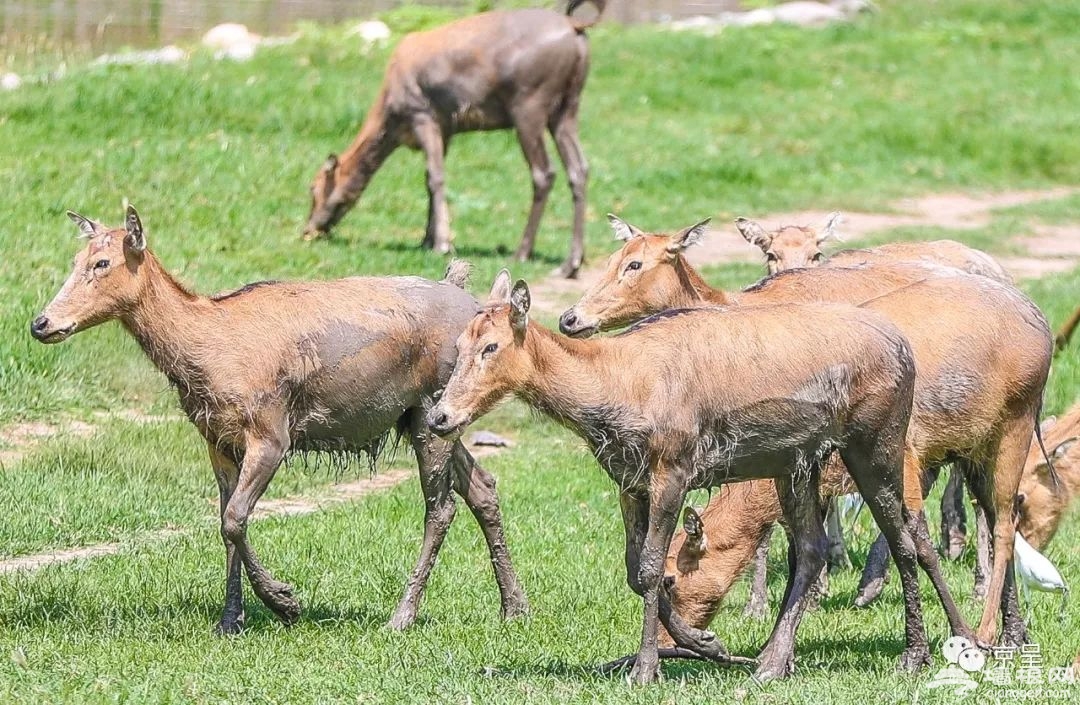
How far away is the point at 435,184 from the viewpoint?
16.5 meters

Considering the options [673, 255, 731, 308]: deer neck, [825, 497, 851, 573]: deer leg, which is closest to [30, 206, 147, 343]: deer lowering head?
[673, 255, 731, 308]: deer neck

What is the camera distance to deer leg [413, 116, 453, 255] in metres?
16.4

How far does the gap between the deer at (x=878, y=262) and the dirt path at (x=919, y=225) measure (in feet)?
12.6

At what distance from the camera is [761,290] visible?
964 centimetres

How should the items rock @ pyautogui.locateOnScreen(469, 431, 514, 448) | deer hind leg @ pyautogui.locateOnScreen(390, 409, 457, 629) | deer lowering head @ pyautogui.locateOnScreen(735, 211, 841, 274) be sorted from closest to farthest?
deer hind leg @ pyautogui.locateOnScreen(390, 409, 457, 629) < deer lowering head @ pyautogui.locateOnScreen(735, 211, 841, 274) < rock @ pyautogui.locateOnScreen(469, 431, 514, 448)

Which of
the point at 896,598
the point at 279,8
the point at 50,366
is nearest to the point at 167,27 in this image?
the point at 279,8

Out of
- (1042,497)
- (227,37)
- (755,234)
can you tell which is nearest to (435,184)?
(755,234)

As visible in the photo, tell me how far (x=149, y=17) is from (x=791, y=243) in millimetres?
19426

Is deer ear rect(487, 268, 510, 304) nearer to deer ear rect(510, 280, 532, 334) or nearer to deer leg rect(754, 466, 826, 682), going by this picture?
deer ear rect(510, 280, 532, 334)

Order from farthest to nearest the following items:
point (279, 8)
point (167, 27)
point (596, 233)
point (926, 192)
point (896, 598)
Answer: point (279, 8) → point (167, 27) → point (926, 192) → point (596, 233) → point (896, 598)

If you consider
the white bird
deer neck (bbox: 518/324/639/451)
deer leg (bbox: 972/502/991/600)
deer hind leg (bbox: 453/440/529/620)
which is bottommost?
deer leg (bbox: 972/502/991/600)

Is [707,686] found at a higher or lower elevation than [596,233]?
higher

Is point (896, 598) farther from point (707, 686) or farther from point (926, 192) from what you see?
point (926, 192)

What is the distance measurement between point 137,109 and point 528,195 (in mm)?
4315
